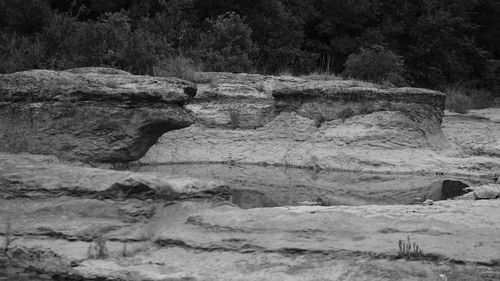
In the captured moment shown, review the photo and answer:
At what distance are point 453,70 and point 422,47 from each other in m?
1.58

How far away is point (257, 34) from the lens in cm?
2431

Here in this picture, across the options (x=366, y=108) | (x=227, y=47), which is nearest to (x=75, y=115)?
(x=366, y=108)

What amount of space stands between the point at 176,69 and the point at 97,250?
972 cm

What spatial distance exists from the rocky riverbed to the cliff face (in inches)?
1.4

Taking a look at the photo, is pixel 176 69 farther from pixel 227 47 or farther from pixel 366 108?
pixel 366 108

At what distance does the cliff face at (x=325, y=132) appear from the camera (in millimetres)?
12336

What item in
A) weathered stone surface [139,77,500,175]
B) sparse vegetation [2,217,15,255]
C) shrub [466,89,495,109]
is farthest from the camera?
shrub [466,89,495,109]

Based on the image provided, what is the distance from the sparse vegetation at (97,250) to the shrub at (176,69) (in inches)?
356

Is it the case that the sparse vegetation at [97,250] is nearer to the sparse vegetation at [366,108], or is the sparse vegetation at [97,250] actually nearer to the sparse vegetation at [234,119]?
the sparse vegetation at [234,119]

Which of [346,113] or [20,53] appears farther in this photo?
[20,53]

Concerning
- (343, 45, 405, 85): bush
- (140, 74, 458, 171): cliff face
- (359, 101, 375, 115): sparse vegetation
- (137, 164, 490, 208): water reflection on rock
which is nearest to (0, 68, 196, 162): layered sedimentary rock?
(137, 164, 490, 208): water reflection on rock

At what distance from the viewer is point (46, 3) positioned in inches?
819

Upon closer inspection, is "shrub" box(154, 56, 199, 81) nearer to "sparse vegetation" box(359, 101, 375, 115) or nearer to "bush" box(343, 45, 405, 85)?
"sparse vegetation" box(359, 101, 375, 115)

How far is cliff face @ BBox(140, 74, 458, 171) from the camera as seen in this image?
12336 millimetres
